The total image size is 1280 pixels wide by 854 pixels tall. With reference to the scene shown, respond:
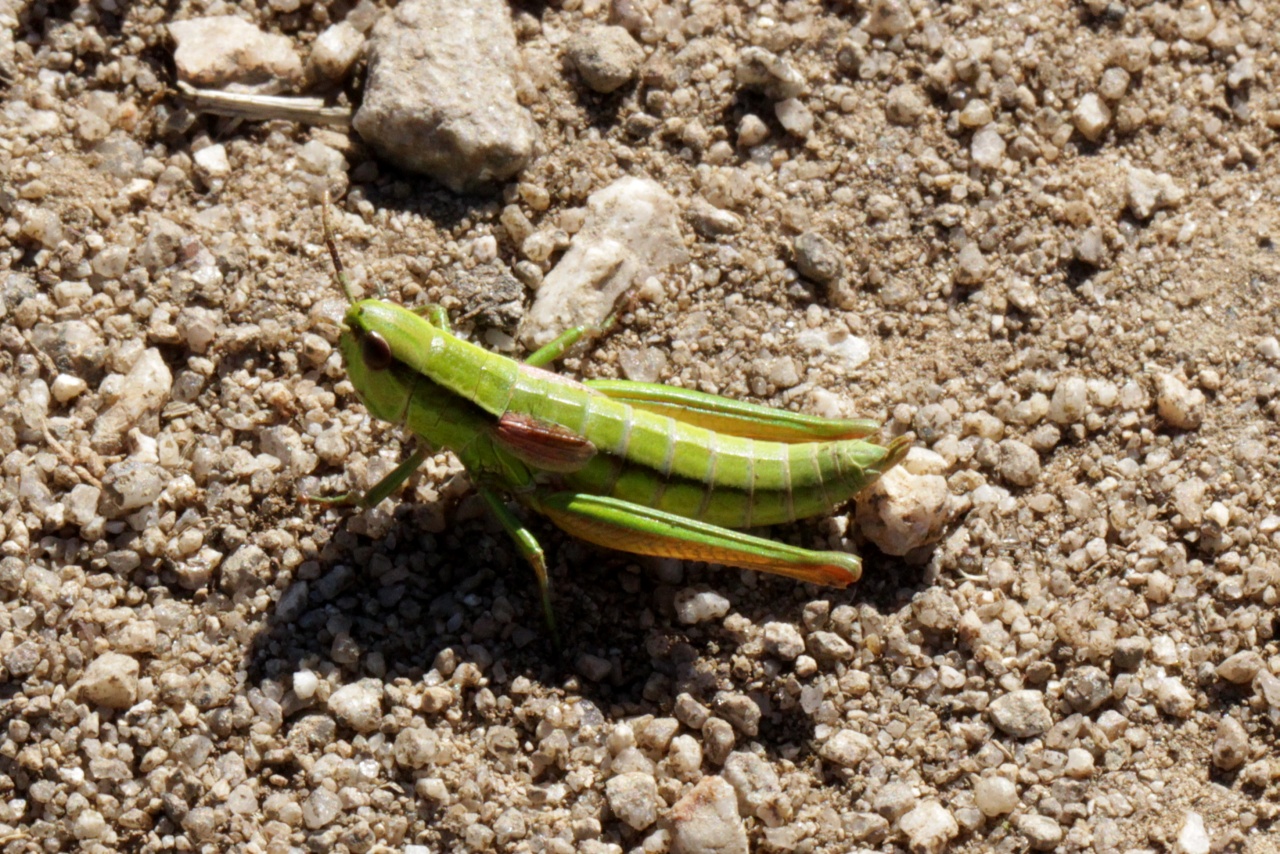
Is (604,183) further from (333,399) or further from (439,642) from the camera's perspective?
(439,642)

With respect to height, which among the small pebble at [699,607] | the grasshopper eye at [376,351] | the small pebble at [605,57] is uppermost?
the small pebble at [605,57]

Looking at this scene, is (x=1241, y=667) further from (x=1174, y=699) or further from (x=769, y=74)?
(x=769, y=74)

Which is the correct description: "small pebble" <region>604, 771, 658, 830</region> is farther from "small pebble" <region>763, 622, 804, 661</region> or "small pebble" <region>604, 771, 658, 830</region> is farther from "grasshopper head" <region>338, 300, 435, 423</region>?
"grasshopper head" <region>338, 300, 435, 423</region>

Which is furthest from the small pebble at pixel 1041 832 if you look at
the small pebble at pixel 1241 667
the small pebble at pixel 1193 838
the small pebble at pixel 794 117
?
the small pebble at pixel 794 117

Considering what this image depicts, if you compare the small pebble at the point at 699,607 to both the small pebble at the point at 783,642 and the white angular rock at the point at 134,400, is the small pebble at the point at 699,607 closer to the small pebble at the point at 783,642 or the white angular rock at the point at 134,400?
the small pebble at the point at 783,642

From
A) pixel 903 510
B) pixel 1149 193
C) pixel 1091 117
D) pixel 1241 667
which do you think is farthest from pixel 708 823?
pixel 1091 117

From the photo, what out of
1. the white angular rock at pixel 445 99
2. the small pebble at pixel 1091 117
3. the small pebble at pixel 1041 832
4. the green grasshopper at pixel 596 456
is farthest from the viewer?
the small pebble at pixel 1091 117

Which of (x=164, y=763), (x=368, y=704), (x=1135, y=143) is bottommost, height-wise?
(x=164, y=763)

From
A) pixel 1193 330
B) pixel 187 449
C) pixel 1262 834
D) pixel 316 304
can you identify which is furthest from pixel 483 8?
pixel 1262 834
